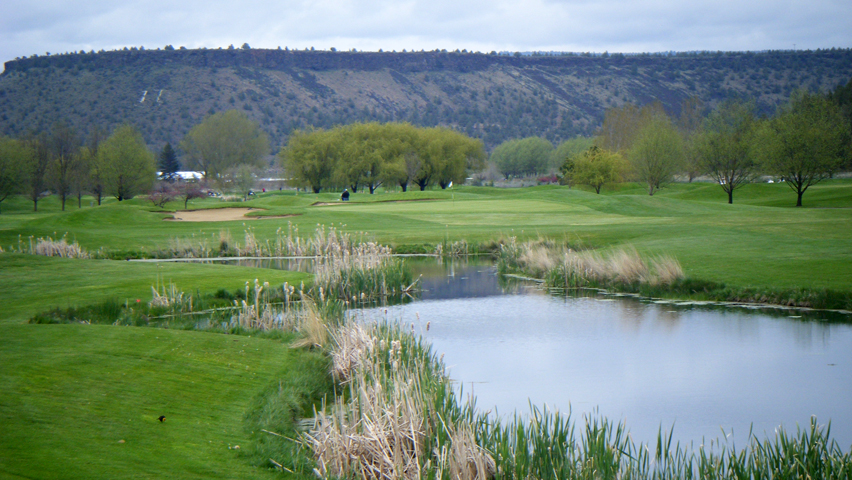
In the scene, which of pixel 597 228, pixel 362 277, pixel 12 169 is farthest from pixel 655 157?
pixel 12 169

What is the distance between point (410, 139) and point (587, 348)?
60567 millimetres

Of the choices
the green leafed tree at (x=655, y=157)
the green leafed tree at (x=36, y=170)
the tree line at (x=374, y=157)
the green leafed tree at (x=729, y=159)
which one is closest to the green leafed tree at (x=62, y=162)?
the green leafed tree at (x=36, y=170)

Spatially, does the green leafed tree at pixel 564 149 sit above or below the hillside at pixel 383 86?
below

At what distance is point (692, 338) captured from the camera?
44.4 ft

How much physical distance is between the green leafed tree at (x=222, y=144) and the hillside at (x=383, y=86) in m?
12.1

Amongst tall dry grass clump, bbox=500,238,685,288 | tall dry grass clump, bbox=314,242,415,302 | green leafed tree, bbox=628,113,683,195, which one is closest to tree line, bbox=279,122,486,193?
green leafed tree, bbox=628,113,683,195

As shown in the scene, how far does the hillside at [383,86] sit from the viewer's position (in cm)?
12788

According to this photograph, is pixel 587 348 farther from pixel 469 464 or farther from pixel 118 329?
pixel 118 329

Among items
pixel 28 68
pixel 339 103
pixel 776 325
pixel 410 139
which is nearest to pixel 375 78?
pixel 339 103

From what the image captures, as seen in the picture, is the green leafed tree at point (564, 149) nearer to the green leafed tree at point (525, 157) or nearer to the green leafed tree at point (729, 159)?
the green leafed tree at point (525, 157)

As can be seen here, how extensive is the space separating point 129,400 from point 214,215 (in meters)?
35.4

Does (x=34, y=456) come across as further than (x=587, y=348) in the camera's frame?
No

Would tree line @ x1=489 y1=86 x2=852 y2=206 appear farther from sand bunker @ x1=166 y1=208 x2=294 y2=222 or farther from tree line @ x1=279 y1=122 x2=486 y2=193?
sand bunker @ x1=166 y1=208 x2=294 y2=222

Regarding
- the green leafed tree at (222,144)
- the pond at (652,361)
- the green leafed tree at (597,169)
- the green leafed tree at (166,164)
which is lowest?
the pond at (652,361)
